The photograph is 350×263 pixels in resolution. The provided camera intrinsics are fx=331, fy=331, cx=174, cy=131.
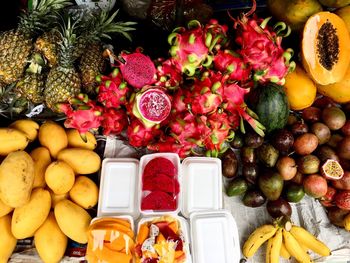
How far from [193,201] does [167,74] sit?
1.62 ft

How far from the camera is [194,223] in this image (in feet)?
3.95

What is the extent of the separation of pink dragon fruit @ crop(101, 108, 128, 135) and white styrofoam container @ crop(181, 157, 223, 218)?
296 millimetres

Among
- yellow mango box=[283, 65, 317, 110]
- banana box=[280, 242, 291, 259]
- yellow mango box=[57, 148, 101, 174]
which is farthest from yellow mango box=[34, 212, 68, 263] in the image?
yellow mango box=[283, 65, 317, 110]

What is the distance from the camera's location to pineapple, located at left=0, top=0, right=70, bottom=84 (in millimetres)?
1295

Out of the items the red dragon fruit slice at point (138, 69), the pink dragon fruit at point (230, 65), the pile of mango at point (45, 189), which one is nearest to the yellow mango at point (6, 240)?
the pile of mango at point (45, 189)

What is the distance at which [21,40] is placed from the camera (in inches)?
51.5

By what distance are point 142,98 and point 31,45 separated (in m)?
0.52

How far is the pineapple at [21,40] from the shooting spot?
1.29 m

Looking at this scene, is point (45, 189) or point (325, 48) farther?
point (325, 48)

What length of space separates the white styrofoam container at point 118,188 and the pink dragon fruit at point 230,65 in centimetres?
50

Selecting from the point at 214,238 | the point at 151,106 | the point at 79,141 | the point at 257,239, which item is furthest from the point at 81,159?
the point at 257,239

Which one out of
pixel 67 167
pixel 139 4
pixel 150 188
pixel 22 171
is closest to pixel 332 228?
pixel 150 188

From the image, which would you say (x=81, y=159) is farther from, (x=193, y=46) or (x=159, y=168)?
(x=193, y=46)

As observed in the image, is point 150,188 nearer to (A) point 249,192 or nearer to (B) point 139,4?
(A) point 249,192
